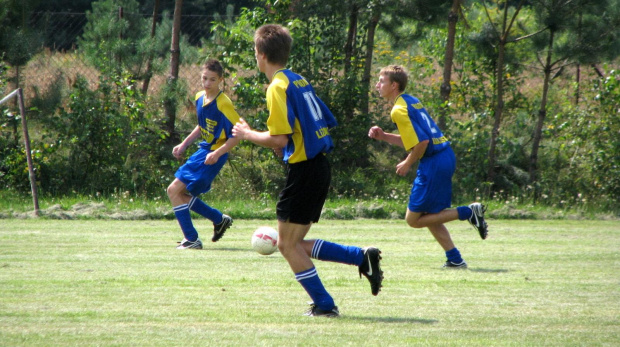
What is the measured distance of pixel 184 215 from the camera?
748 centimetres

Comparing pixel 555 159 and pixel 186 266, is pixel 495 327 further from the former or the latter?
pixel 555 159

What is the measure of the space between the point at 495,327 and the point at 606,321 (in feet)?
2.35

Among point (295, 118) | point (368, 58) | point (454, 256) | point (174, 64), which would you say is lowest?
point (454, 256)

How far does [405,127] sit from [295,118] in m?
2.01

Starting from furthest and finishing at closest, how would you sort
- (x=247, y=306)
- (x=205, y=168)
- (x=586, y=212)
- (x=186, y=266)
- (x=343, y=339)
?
1. (x=586, y=212)
2. (x=205, y=168)
3. (x=186, y=266)
4. (x=247, y=306)
5. (x=343, y=339)

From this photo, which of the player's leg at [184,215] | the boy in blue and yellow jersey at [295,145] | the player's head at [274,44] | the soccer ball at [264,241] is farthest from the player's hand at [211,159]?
the player's head at [274,44]

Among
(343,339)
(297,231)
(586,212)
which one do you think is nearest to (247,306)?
(297,231)

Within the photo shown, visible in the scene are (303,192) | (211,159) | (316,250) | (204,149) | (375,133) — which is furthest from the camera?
(204,149)

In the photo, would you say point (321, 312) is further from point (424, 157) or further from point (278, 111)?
point (424, 157)

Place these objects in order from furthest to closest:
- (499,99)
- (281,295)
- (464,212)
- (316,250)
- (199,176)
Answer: (499,99) < (199,176) < (464,212) < (281,295) < (316,250)

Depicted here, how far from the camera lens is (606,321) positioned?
4.34 meters

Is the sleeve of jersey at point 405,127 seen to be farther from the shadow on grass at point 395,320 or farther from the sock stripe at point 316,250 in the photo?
the shadow on grass at point 395,320

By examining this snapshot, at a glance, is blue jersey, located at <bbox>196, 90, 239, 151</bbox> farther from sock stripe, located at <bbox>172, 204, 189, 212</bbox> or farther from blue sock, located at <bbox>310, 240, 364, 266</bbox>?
blue sock, located at <bbox>310, 240, 364, 266</bbox>

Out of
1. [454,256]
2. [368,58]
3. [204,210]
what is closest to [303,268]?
[454,256]
